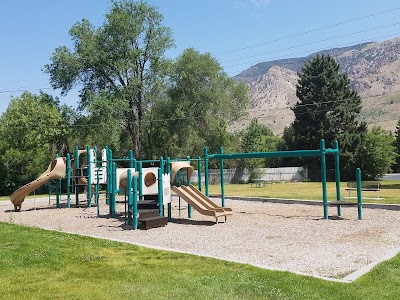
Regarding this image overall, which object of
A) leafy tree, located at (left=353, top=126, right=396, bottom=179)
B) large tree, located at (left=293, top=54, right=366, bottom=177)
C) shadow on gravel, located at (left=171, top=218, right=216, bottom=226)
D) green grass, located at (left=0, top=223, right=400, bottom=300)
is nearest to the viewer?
green grass, located at (left=0, top=223, right=400, bottom=300)

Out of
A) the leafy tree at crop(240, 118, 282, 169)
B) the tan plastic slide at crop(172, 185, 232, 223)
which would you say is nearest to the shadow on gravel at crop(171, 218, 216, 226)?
the tan plastic slide at crop(172, 185, 232, 223)

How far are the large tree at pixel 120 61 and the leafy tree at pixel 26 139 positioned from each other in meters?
3.58

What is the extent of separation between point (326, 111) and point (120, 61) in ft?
85.6

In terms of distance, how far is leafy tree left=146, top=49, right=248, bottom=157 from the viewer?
40.3m

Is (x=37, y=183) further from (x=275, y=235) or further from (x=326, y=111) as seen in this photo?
(x=326, y=111)

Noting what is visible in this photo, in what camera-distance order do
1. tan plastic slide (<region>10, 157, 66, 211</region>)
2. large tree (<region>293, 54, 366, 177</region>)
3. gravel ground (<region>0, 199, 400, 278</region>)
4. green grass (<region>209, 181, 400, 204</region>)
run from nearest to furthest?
gravel ground (<region>0, 199, 400, 278</region>)
tan plastic slide (<region>10, 157, 66, 211</region>)
green grass (<region>209, 181, 400, 204</region>)
large tree (<region>293, 54, 366, 177</region>)

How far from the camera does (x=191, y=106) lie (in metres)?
40.8

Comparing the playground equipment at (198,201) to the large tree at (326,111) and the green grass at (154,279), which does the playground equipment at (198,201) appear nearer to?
the green grass at (154,279)

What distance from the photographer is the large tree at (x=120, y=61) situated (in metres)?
37.3

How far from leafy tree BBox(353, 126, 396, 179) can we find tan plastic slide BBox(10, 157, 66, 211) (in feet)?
118

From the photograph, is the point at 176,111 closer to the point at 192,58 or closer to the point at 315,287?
the point at 192,58

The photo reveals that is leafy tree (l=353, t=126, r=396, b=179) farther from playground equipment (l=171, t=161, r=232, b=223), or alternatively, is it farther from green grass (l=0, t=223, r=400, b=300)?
green grass (l=0, t=223, r=400, b=300)

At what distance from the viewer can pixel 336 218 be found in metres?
13.7

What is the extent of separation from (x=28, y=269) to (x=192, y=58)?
3512 cm
